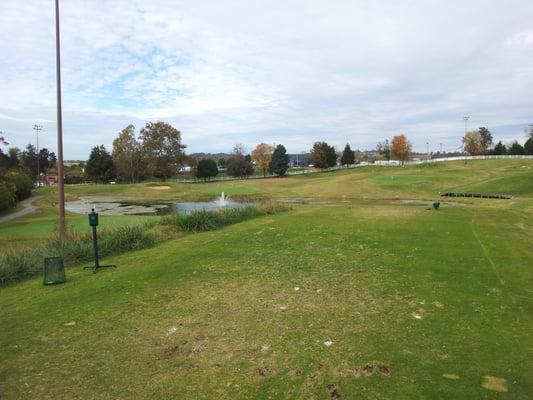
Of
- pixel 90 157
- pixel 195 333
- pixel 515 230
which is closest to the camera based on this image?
pixel 195 333

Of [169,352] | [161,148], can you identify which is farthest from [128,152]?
[169,352]

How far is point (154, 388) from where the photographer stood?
510 cm

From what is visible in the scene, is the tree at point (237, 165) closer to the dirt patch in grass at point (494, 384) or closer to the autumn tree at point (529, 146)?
the autumn tree at point (529, 146)

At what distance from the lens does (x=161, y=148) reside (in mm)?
90750

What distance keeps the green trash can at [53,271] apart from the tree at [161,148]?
268 feet

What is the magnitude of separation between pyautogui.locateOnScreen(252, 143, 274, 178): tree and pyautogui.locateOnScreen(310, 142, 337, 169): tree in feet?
31.2

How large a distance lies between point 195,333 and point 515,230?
14252mm

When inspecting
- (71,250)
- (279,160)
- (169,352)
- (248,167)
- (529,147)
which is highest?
(529,147)

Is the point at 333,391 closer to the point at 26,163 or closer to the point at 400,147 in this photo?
the point at 400,147

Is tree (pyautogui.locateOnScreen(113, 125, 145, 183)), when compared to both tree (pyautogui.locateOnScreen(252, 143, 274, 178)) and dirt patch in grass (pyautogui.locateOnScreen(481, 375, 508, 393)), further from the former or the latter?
dirt patch in grass (pyautogui.locateOnScreen(481, 375, 508, 393))

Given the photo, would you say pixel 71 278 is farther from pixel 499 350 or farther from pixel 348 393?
pixel 499 350

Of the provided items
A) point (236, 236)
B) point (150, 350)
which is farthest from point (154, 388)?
point (236, 236)

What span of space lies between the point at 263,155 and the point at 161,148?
2237 cm

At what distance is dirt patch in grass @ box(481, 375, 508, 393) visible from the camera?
15.7 feet
